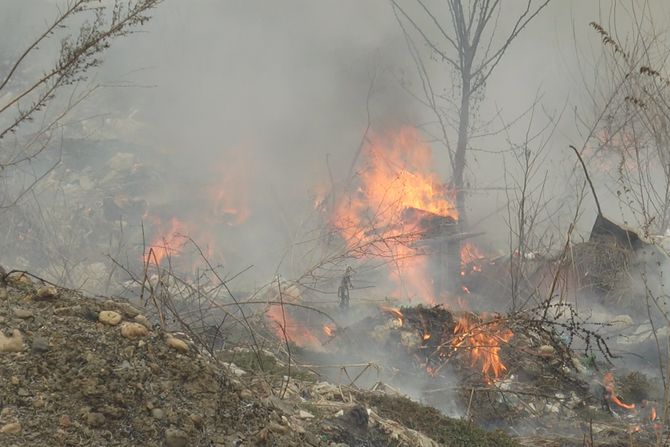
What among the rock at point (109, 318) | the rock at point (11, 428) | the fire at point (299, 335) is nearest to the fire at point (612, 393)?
the fire at point (299, 335)

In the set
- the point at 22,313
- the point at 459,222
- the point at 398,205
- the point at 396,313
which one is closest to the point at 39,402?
the point at 22,313

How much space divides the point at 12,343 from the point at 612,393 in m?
5.26

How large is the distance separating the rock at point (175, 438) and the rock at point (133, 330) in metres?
0.41

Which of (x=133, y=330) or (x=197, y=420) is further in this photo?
(x=133, y=330)

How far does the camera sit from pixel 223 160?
11688mm

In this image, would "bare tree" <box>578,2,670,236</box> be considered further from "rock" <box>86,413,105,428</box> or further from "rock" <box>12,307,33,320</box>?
"rock" <box>12,307,33,320</box>

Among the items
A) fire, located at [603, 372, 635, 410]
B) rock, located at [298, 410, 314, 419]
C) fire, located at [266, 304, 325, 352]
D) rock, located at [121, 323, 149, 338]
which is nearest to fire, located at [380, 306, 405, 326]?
fire, located at [266, 304, 325, 352]

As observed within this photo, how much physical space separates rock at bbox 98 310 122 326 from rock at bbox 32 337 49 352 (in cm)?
22

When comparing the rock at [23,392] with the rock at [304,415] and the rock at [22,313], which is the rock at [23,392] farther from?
the rock at [304,415]

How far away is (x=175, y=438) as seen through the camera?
1.78 meters

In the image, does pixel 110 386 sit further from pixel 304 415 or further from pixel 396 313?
pixel 396 313

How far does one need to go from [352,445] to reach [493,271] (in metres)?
6.48

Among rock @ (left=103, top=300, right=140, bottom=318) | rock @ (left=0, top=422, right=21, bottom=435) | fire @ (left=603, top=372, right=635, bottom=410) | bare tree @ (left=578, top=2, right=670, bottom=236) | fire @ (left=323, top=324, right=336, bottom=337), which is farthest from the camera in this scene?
fire @ (left=323, top=324, right=336, bottom=337)

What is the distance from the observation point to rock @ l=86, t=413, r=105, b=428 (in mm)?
1720
